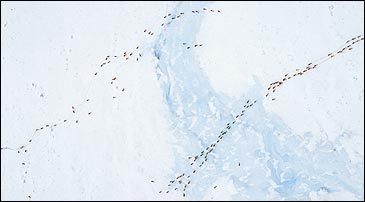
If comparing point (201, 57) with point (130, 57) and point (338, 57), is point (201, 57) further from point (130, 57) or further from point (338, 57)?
point (338, 57)

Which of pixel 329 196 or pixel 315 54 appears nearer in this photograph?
pixel 315 54

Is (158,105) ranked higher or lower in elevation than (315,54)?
lower

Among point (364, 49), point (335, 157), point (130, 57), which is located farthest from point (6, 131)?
point (364, 49)

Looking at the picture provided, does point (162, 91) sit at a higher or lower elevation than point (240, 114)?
higher

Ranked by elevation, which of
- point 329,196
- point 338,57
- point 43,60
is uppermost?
point 338,57

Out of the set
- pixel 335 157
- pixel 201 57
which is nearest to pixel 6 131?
pixel 201 57

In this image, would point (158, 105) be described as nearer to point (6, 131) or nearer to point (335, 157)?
point (6, 131)
